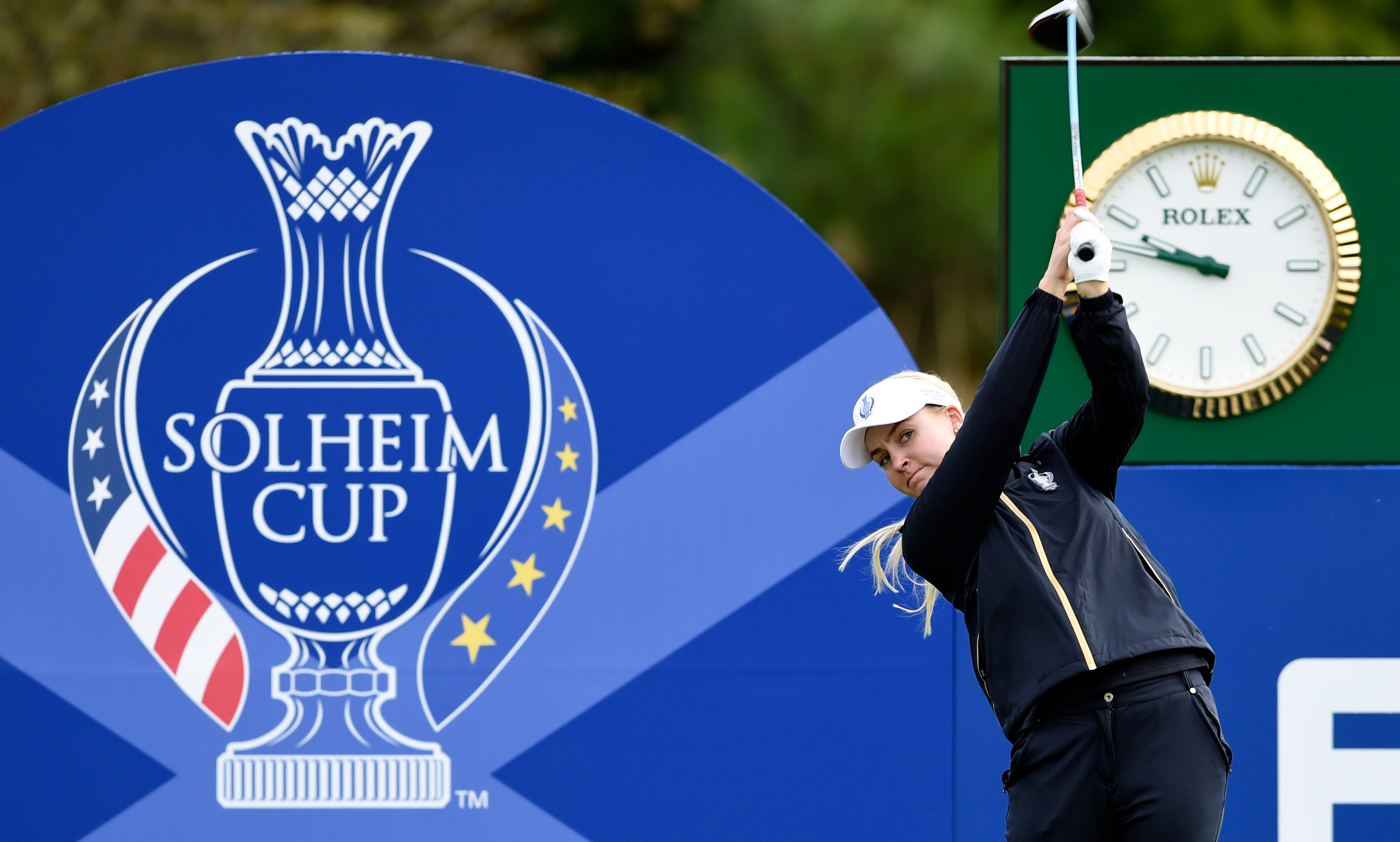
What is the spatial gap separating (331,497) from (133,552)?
48cm

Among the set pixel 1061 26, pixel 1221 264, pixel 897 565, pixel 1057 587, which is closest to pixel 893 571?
pixel 897 565

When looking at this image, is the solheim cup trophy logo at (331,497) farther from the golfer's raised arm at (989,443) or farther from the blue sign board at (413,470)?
the golfer's raised arm at (989,443)

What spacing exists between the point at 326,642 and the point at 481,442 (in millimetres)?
590

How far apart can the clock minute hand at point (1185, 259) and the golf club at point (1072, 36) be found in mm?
590

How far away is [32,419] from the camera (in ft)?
10.2

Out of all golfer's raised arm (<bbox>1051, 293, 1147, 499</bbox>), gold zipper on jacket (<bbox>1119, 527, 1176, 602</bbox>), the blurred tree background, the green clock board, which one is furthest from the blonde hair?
the blurred tree background

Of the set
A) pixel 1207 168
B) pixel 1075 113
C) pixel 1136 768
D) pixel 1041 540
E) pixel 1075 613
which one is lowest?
pixel 1136 768

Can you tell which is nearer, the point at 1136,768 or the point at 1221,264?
the point at 1136,768

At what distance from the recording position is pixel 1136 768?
2.10m

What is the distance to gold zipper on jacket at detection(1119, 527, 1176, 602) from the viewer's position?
2215mm

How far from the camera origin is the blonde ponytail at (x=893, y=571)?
2643 millimetres

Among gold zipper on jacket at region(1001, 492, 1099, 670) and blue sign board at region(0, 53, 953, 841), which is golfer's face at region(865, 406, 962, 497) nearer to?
gold zipper on jacket at region(1001, 492, 1099, 670)

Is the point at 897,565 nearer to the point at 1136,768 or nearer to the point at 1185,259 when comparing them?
the point at 1136,768

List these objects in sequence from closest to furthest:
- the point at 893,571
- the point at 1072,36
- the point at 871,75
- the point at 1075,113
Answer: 1. the point at 1075,113
2. the point at 1072,36
3. the point at 893,571
4. the point at 871,75
